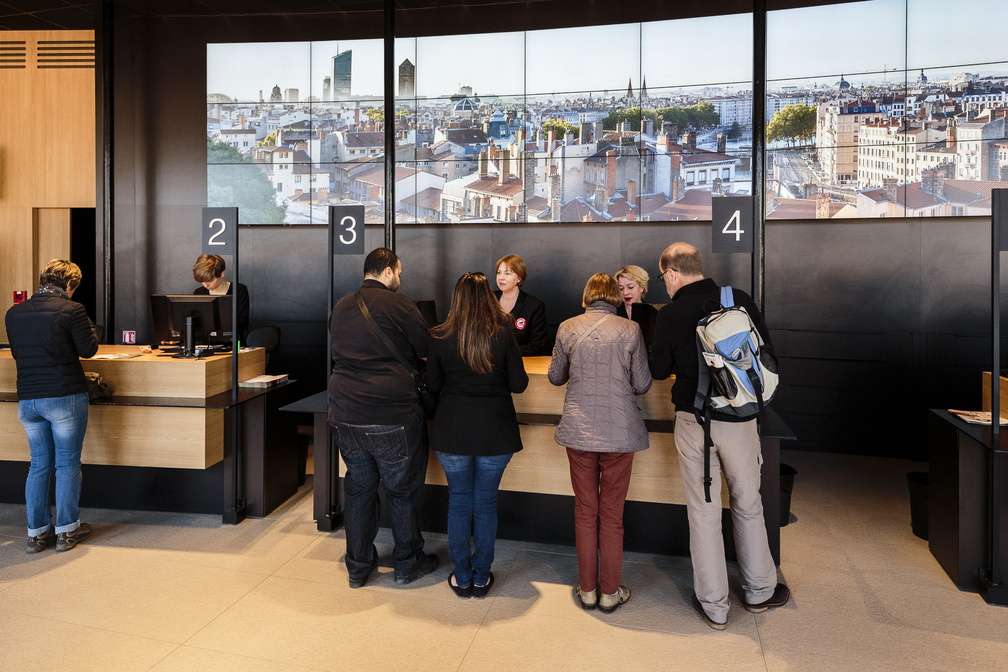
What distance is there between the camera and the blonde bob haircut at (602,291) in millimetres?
3080

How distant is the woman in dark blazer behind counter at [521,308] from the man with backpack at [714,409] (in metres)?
1.63

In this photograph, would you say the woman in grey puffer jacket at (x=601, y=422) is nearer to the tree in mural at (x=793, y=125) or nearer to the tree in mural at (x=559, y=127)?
the tree in mural at (x=559, y=127)

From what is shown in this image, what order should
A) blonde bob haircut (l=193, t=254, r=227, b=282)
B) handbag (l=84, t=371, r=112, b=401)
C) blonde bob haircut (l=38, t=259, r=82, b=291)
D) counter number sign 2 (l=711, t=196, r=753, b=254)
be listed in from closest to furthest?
blonde bob haircut (l=38, t=259, r=82, b=291) < counter number sign 2 (l=711, t=196, r=753, b=254) < handbag (l=84, t=371, r=112, b=401) < blonde bob haircut (l=193, t=254, r=227, b=282)

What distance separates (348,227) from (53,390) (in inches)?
73.1

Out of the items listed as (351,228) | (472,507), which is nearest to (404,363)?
(472,507)

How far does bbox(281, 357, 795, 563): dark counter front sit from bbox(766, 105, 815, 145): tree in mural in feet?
11.9

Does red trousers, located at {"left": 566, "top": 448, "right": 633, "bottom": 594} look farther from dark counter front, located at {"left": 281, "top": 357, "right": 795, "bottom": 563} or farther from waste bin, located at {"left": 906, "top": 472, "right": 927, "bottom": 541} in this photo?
waste bin, located at {"left": 906, "top": 472, "right": 927, "bottom": 541}

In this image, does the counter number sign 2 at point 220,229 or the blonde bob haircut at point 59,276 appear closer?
the blonde bob haircut at point 59,276

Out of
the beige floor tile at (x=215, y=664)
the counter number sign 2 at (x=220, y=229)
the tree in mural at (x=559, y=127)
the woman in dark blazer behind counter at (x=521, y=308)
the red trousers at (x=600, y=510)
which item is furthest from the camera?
the tree in mural at (x=559, y=127)

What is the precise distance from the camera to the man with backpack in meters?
2.80

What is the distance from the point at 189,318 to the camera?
427 centimetres

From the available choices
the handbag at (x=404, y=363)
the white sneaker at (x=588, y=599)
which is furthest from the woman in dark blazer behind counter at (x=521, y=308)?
the white sneaker at (x=588, y=599)

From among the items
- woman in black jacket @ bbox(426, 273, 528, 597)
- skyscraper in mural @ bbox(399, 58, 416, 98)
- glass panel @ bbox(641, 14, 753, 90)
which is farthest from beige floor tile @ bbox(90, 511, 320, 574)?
glass panel @ bbox(641, 14, 753, 90)

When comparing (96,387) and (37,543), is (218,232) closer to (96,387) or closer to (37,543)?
(96,387)
